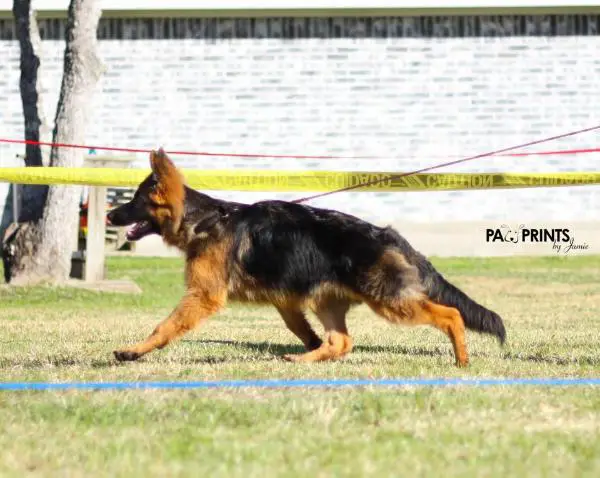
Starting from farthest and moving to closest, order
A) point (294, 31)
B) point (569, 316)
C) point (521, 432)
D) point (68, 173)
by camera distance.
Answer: point (294, 31)
point (569, 316)
point (68, 173)
point (521, 432)

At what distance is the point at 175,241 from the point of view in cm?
805

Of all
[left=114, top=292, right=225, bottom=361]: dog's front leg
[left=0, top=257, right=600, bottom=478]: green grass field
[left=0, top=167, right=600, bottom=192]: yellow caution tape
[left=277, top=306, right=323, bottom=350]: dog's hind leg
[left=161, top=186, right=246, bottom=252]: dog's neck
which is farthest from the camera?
[left=0, top=167, right=600, bottom=192]: yellow caution tape

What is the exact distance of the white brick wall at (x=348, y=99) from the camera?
2161cm

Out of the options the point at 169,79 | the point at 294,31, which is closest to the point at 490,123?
the point at 294,31

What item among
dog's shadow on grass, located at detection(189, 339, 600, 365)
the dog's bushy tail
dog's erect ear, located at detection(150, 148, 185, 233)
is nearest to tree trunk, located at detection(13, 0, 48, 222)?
dog's shadow on grass, located at detection(189, 339, 600, 365)

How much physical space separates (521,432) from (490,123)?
1680 cm

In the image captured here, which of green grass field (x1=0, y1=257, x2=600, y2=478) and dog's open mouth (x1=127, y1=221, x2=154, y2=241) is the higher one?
dog's open mouth (x1=127, y1=221, x2=154, y2=241)

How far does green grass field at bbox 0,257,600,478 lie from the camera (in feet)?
15.6

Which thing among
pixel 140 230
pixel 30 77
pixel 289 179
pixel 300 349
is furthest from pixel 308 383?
pixel 30 77

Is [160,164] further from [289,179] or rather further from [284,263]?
[289,179]

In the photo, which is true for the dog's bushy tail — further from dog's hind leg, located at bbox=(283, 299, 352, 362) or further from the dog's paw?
the dog's paw

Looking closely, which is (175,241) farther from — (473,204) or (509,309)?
(473,204)

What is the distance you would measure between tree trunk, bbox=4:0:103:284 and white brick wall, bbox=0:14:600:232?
602cm

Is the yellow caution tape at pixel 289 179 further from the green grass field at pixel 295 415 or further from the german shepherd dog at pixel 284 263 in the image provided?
the german shepherd dog at pixel 284 263
